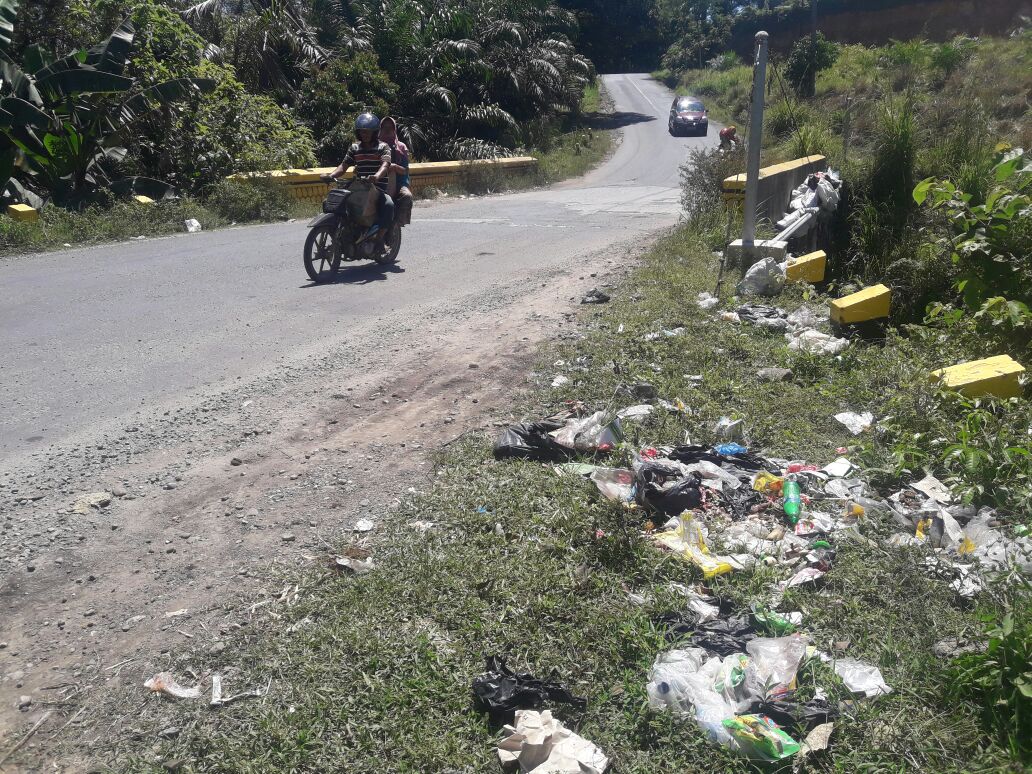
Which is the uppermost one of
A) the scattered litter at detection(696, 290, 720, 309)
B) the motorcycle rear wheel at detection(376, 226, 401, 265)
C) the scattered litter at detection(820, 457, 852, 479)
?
the motorcycle rear wheel at detection(376, 226, 401, 265)

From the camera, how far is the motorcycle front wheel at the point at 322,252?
8648mm

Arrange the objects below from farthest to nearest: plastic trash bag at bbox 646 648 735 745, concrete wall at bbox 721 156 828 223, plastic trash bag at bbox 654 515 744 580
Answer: concrete wall at bbox 721 156 828 223 < plastic trash bag at bbox 654 515 744 580 < plastic trash bag at bbox 646 648 735 745

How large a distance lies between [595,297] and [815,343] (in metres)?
2.39

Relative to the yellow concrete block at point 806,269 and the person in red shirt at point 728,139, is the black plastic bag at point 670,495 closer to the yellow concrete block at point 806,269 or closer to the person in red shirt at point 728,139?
the yellow concrete block at point 806,269

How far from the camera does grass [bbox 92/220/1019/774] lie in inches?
101

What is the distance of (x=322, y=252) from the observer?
8867mm

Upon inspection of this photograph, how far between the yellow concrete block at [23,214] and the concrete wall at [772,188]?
991 cm

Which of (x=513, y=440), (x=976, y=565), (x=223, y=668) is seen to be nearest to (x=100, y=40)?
(x=513, y=440)

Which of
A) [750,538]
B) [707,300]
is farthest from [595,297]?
[750,538]

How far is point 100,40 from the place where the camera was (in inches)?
582

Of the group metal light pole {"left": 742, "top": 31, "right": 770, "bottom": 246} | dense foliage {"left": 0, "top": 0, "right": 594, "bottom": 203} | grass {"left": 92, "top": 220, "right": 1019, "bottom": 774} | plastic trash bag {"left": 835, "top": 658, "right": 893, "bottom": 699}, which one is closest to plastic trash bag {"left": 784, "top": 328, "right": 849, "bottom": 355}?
grass {"left": 92, "top": 220, "right": 1019, "bottom": 774}

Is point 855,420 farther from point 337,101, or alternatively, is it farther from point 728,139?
point 337,101

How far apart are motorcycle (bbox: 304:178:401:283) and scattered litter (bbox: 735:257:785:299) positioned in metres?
4.14

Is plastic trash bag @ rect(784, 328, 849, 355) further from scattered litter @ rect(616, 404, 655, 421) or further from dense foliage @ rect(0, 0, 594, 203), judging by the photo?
dense foliage @ rect(0, 0, 594, 203)
